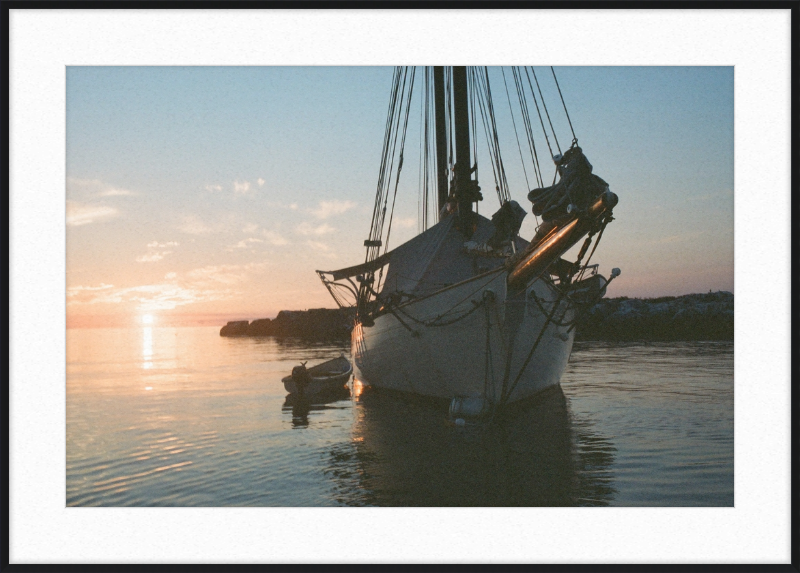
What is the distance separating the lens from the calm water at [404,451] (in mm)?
9312

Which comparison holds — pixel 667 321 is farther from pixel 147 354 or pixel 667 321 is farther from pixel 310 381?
pixel 147 354

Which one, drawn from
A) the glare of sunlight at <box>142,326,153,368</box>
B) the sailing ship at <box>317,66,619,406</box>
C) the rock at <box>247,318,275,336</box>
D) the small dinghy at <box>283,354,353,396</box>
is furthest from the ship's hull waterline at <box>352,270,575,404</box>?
the rock at <box>247,318,275,336</box>

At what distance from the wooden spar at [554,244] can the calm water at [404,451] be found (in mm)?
3478

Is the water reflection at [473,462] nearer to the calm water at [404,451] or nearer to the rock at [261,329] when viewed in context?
the calm water at [404,451]

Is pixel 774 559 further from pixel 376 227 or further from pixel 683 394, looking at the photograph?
pixel 376 227

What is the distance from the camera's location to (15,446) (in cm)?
644

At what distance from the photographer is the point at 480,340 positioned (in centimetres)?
1478

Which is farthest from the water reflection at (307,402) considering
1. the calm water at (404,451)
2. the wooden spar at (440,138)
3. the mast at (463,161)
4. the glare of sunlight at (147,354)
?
the wooden spar at (440,138)

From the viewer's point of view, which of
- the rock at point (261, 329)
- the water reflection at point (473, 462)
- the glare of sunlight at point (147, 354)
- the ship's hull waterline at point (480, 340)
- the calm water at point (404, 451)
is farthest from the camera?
the rock at point (261, 329)

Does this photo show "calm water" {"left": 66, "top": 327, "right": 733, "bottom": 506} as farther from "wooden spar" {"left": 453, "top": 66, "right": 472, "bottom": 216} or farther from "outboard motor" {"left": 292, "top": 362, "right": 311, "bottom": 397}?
"wooden spar" {"left": 453, "top": 66, "right": 472, "bottom": 216}

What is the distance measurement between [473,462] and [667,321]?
51.4 metres

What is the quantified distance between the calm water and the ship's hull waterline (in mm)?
845

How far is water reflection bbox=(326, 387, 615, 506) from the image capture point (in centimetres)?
909

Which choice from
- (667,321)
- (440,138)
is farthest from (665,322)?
(440,138)
